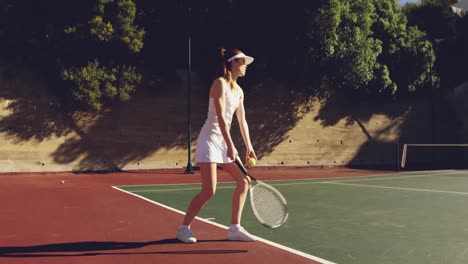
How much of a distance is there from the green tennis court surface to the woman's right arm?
138 centimetres

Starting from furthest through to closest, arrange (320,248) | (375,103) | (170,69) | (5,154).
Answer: (375,103) < (170,69) < (5,154) < (320,248)

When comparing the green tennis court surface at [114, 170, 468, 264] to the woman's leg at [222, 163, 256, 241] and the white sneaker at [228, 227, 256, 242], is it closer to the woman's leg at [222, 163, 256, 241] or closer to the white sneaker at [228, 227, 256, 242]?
the white sneaker at [228, 227, 256, 242]

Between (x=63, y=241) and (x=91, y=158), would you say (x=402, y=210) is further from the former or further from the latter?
(x=91, y=158)

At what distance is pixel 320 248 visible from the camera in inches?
207

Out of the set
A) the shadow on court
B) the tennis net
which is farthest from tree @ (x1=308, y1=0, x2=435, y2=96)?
the shadow on court

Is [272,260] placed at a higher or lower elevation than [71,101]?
lower

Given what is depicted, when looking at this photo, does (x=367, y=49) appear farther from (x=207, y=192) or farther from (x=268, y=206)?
(x=207, y=192)

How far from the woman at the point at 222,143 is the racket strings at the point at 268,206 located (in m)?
0.19

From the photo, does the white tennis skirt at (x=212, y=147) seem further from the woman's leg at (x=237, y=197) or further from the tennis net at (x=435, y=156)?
the tennis net at (x=435, y=156)

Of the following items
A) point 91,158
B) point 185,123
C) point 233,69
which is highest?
point 233,69

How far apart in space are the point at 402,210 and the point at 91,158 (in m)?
13.2

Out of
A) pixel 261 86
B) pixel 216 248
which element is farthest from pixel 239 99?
pixel 261 86

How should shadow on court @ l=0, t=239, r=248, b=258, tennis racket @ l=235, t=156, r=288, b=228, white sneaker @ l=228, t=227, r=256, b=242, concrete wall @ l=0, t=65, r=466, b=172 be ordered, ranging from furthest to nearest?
concrete wall @ l=0, t=65, r=466, b=172, white sneaker @ l=228, t=227, r=256, b=242, tennis racket @ l=235, t=156, r=288, b=228, shadow on court @ l=0, t=239, r=248, b=258

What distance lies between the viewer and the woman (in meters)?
5.19
